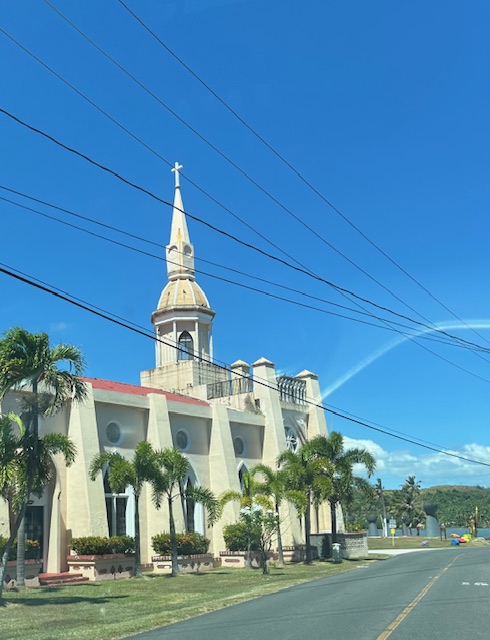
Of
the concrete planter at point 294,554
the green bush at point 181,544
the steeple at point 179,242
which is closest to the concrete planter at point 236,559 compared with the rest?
the green bush at point 181,544

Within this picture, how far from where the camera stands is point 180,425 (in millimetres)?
38625

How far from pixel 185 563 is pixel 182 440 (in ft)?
23.4

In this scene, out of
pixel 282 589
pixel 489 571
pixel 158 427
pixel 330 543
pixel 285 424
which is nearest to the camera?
pixel 282 589

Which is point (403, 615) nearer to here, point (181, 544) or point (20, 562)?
point (20, 562)

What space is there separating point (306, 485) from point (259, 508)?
24.7 feet

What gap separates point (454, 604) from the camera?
16.2 metres

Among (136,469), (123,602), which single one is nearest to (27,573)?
(136,469)

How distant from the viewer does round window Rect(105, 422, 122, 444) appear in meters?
34.2

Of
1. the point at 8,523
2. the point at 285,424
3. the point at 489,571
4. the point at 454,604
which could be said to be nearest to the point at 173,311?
the point at 285,424

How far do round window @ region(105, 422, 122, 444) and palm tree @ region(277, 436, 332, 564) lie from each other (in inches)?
354

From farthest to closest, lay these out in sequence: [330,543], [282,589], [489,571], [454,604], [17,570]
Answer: [330,543] → [489,571] → [17,570] → [282,589] → [454,604]

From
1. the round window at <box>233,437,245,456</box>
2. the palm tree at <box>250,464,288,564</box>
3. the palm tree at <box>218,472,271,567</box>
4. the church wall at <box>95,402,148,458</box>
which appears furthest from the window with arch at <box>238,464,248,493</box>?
the church wall at <box>95,402,148,458</box>

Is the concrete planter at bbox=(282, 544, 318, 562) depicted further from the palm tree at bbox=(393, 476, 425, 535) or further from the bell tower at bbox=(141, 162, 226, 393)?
the palm tree at bbox=(393, 476, 425, 535)

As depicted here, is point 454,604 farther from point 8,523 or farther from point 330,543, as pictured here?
point 330,543
